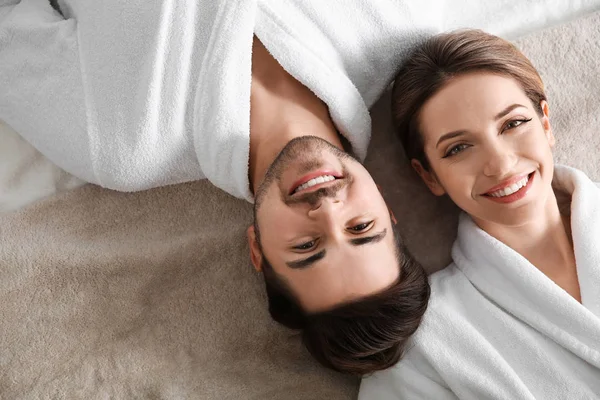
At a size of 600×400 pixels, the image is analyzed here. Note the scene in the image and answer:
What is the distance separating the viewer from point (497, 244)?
138 centimetres

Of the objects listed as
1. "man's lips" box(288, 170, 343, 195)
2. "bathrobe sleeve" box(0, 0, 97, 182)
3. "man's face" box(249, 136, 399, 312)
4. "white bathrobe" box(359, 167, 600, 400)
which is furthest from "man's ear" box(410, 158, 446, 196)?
"bathrobe sleeve" box(0, 0, 97, 182)

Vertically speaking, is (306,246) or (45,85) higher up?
(45,85)

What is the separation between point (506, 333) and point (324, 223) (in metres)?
0.48

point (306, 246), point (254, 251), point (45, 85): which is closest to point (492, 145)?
point (306, 246)

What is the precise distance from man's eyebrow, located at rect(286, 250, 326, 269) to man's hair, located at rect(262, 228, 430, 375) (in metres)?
0.07

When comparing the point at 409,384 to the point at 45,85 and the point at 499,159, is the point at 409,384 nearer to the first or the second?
the point at 499,159

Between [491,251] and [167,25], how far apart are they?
0.81 m

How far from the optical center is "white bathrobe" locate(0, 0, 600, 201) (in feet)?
4.20

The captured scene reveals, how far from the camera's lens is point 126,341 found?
1.39 metres

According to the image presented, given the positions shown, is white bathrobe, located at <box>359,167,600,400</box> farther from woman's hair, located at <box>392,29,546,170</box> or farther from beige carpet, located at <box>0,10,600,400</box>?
woman's hair, located at <box>392,29,546,170</box>

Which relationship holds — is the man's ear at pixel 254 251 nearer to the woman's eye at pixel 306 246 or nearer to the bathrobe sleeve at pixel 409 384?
the woman's eye at pixel 306 246

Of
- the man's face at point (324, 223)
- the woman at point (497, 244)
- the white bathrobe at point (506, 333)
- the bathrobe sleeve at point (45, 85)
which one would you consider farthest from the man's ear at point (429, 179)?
the bathrobe sleeve at point (45, 85)

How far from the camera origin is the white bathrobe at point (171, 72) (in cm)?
128

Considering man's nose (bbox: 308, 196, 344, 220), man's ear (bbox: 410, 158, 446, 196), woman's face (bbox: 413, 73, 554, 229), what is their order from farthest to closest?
man's ear (bbox: 410, 158, 446, 196) < woman's face (bbox: 413, 73, 554, 229) < man's nose (bbox: 308, 196, 344, 220)
